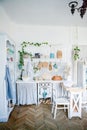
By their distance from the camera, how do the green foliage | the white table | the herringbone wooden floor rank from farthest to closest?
1. the green foliage
2. the white table
3. the herringbone wooden floor

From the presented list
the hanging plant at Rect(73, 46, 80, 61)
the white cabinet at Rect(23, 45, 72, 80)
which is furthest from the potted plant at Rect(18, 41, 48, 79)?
the hanging plant at Rect(73, 46, 80, 61)

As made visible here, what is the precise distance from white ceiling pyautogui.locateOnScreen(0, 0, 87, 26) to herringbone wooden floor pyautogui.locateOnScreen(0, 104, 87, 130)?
265 cm

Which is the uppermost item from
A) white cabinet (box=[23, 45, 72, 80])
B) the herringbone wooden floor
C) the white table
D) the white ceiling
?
the white ceiling

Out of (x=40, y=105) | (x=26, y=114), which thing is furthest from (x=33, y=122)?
(x=40, y=105)

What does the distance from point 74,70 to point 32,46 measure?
66.4 inches

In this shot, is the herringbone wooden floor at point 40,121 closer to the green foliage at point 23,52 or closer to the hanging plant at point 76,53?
the green foliage at point 23,52

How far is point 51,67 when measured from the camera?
4.88m

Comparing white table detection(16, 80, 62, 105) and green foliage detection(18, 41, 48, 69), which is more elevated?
green foliage detection(18, 41, 48, 69)

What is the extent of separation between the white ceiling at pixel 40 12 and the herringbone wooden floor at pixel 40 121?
2.65m

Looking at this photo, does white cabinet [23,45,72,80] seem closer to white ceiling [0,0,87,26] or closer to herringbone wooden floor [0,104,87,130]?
white ceiling [0,0,87,26]

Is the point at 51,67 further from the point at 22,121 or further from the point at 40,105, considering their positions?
the point at 22,121

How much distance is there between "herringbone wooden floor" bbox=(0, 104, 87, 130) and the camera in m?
3.02

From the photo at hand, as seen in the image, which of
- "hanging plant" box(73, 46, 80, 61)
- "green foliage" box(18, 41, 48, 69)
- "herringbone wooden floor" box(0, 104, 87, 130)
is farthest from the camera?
"hanging plant" box(73, 46, 80, 61)

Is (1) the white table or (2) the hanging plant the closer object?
(1) the white table
